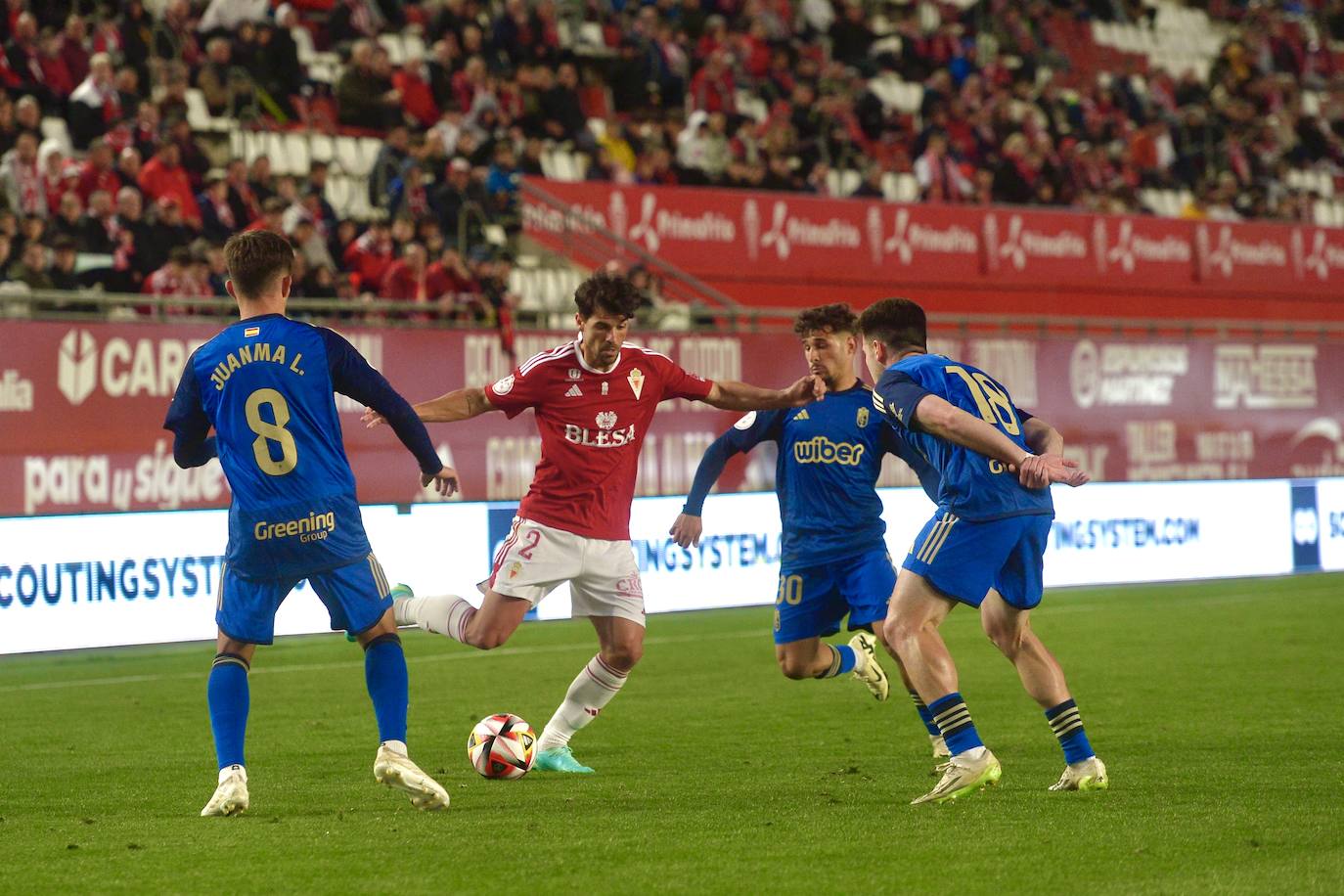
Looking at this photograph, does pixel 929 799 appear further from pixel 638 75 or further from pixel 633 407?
pixel 638 75

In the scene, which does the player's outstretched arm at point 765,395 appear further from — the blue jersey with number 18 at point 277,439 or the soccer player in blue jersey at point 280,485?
the blue jersey with number 18 at point 277,439

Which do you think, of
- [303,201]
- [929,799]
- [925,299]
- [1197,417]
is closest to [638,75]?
[925,299]

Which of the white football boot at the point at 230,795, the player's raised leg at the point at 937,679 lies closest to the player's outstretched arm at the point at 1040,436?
the player's raised leg at the point at 937,679

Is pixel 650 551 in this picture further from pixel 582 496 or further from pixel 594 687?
pixel 582 496

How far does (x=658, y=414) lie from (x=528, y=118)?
4.48m

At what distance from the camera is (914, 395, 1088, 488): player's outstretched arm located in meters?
6.65

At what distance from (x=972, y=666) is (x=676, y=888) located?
729 centimetres

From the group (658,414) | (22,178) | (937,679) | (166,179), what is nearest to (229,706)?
(937,679)

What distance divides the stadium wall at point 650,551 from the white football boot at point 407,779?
18.5ft

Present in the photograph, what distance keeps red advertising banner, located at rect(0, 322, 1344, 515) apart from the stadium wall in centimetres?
Result: 278

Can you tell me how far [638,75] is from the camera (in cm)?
2319

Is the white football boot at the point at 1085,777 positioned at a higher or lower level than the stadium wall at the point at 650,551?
lower

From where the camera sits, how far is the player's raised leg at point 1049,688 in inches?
282

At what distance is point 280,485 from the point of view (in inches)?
262
